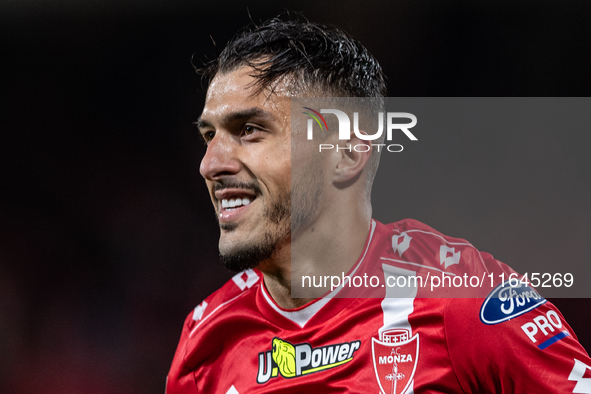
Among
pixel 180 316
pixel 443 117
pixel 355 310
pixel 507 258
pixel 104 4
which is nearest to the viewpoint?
pixel 355 310

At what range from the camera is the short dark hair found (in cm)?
127

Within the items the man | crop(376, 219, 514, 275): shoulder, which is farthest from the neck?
crop(376, 219, 514, 275): shoulder

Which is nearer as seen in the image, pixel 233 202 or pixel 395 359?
pixel 395 359

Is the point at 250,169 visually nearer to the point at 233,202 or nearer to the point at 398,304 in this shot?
the point at 233,202

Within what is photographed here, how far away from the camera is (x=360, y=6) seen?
197 cm

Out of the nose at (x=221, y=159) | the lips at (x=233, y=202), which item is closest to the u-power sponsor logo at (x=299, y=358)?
the lips at (x=233, y=202)

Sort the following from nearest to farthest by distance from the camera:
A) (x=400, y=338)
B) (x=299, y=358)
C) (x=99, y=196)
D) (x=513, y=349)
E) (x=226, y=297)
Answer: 1. (x=513, y=349)
2. (x=400, y=338)
3. (x=299, y=358)
4. (x=226, y=297)
5. (x=99, y=196)

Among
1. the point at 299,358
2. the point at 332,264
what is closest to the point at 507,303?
the point at 332,264

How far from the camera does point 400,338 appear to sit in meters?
1.17

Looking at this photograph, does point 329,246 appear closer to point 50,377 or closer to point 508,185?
point 508,185

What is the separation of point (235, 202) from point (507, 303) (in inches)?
30.0

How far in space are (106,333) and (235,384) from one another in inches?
53.3

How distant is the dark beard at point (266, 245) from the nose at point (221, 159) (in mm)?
154

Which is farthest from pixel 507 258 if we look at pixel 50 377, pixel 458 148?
pixel 50 377
